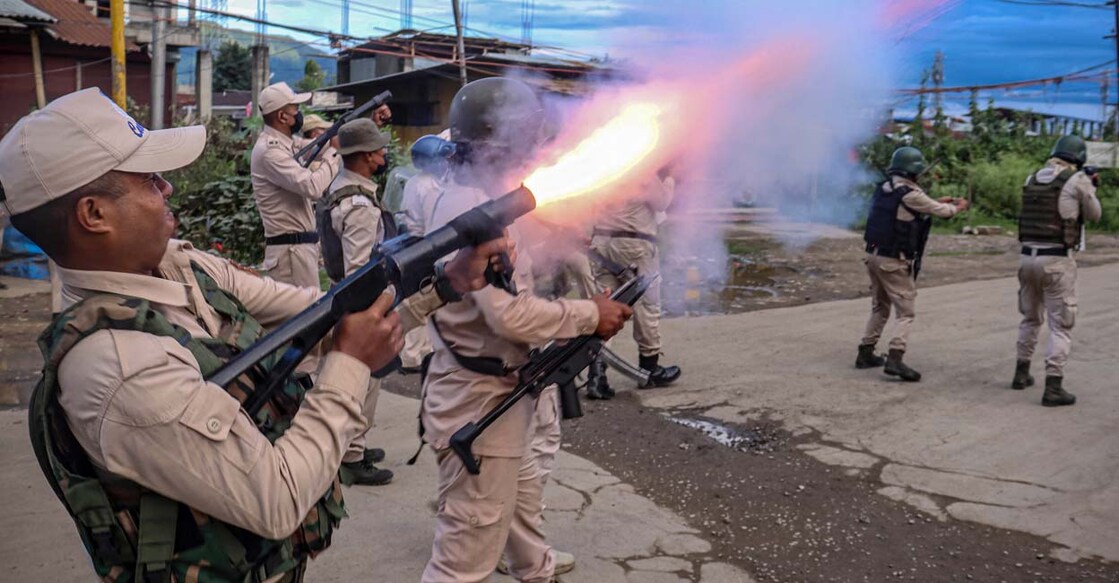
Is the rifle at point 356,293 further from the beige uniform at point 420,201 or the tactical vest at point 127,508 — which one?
the beige uniform at point 420,201

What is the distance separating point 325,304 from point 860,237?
18291 millimetres

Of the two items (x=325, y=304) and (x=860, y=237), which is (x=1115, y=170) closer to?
(x=860, y=237)

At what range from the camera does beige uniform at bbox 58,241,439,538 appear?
5.66 feet

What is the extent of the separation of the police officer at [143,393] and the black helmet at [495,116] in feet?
5.36

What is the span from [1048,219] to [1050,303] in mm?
678

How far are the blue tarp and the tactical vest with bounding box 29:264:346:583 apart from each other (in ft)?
36.9

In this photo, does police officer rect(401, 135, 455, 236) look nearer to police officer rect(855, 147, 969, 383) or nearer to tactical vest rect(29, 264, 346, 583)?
tactical vest rect(29, 264, 346, 583)

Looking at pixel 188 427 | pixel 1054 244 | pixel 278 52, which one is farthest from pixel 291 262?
pixel 278 52

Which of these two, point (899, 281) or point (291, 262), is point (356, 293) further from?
point (899, 281)

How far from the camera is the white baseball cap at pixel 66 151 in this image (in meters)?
1.82

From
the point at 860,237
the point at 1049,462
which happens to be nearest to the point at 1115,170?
the point at 860,237

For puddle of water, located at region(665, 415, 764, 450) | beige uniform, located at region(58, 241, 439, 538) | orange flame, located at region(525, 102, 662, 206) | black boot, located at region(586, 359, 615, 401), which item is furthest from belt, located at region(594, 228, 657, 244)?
beige uniform, located at region(58, 241, 439, 538)

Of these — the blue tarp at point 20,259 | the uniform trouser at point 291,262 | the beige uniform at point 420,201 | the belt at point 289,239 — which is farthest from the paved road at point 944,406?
the blue tarp at point 20,259

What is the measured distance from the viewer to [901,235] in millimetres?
8117
